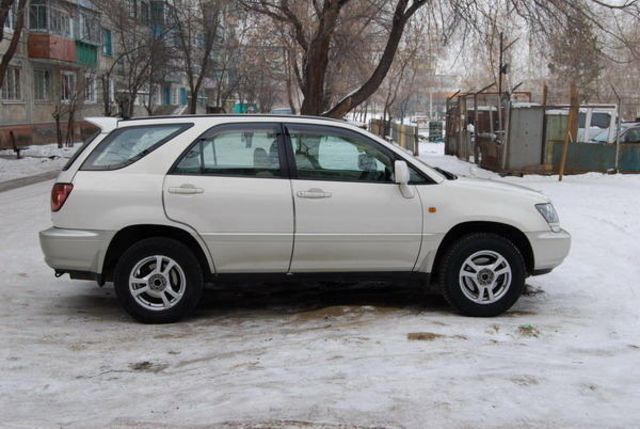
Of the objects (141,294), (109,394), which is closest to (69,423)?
(109,394)

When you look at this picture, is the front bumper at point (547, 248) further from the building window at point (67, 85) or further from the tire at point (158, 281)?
the building window at point (67, 85)

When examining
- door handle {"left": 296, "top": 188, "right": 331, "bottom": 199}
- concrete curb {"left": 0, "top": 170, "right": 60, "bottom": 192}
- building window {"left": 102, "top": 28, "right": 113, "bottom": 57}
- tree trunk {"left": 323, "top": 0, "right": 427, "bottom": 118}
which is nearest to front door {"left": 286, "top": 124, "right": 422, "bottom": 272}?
door handle {"left": 296, "top": 188, "right": 331, "bottom": 199}

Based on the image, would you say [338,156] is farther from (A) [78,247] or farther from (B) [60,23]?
(B) [60,23]

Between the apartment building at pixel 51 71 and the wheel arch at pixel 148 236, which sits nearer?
the wheel arch at pixel 148 236

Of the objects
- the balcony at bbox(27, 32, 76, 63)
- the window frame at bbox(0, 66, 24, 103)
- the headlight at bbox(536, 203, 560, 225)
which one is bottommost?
the headlight at bbox(536, 203, 560, 225)

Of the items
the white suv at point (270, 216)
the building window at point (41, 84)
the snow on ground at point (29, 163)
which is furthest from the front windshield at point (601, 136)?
the building window at point (41, 84)

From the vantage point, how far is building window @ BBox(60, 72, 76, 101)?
125 feet

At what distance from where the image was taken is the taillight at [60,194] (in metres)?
5.88

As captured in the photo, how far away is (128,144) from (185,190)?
0.67 m

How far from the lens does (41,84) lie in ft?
118

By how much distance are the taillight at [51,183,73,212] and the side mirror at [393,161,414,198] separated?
2635 millimetres

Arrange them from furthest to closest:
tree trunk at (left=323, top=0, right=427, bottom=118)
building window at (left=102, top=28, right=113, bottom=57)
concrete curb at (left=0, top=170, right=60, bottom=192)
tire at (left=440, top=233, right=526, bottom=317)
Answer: building window at (left=102, top=28, right=113, bottom=57) < tree trunk at (left=323, top=0, right=427, bottom=118) < concrete curb at (left=0, top=170, right=60, bottom=192) < tire at (left=440, top=233, right=526, bottom=317)

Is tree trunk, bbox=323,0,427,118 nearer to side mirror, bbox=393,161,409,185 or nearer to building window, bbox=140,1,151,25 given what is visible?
side mirror, bbox=393,161,409,185

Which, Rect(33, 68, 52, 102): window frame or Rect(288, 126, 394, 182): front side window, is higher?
Rect(33, 68, 52, 102): window frame
